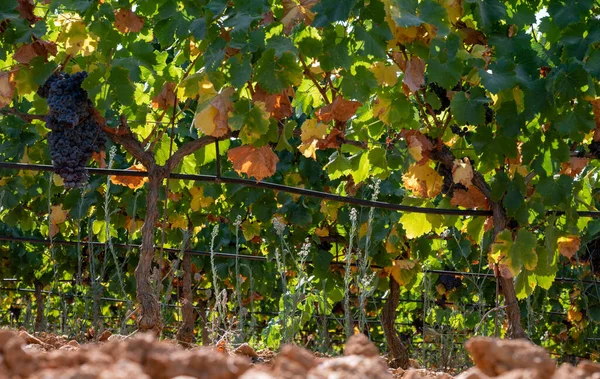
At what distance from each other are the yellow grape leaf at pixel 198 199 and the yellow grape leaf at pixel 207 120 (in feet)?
10.00

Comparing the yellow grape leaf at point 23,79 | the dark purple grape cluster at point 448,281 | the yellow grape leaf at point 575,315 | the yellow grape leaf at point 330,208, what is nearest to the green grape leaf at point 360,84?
the yellow grape leaf at point 23,79

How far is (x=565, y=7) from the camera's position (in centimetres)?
314

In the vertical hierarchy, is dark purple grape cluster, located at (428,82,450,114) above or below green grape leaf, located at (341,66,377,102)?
above

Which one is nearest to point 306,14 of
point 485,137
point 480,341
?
point 485,137

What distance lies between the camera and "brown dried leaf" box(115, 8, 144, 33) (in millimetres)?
3344

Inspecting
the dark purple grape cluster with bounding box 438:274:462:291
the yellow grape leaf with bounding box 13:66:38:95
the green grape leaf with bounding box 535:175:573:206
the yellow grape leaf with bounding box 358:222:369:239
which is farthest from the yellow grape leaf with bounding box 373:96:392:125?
the dark purple grape cluster with bounding box 438:274:462:291

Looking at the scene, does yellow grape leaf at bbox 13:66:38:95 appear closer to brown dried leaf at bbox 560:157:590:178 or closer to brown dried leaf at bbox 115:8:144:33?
brown dried leaf at bbox 115:8:144:33

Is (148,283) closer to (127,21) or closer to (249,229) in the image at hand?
(127,21)

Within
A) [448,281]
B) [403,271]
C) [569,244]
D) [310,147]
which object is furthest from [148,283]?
[448,281]

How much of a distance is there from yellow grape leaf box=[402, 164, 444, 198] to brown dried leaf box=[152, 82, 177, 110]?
0.97 metres

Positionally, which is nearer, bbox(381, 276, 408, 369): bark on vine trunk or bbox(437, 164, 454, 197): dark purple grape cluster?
bbox(437, 164, 454, 197): dark purple grape cluster

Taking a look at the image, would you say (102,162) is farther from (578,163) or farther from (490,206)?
(578,163)

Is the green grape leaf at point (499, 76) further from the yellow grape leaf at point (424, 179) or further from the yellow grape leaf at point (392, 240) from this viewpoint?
the yellow grape leaf at point (392, 240)

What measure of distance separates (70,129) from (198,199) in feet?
9.57
